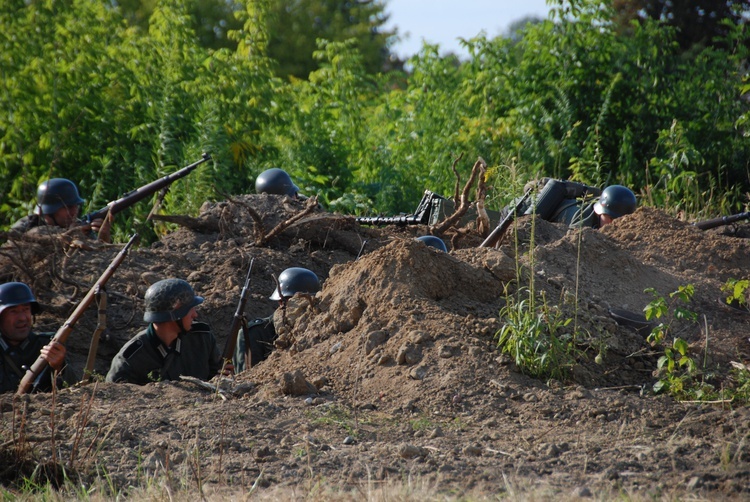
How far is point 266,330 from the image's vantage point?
7.16 m

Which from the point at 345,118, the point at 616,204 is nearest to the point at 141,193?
the point at 616,204

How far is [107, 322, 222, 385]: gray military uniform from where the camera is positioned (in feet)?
21.2

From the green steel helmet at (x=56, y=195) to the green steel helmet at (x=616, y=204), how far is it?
5655 mm

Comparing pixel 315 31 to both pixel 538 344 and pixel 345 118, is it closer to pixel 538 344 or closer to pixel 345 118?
pixel 345 118

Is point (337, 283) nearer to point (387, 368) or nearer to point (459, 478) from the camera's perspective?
point (387, 368)

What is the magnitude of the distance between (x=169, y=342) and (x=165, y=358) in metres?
0.15

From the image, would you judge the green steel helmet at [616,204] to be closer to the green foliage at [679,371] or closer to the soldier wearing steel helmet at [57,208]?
the green foliage at [679,371]

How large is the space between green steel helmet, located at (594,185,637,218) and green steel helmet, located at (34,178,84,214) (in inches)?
223

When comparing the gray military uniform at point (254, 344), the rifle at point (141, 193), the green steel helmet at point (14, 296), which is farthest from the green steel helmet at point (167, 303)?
the rifle at point (141, 193)

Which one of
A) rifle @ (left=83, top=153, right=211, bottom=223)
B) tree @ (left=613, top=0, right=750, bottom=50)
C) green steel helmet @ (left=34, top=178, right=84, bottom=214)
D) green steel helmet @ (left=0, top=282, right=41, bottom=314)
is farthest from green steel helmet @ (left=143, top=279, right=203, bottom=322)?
tree @ (left=613, top=0, right=750, bottom=50)

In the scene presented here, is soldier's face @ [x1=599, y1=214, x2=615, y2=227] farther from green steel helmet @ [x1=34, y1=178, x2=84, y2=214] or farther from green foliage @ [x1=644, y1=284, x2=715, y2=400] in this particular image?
green steel helmet @ [x1=34, y1=178, x2=84, y2=214]

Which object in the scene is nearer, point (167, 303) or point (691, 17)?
point (167, 303)

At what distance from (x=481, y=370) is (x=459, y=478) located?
1159mm

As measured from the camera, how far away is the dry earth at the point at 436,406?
12.9 feet
